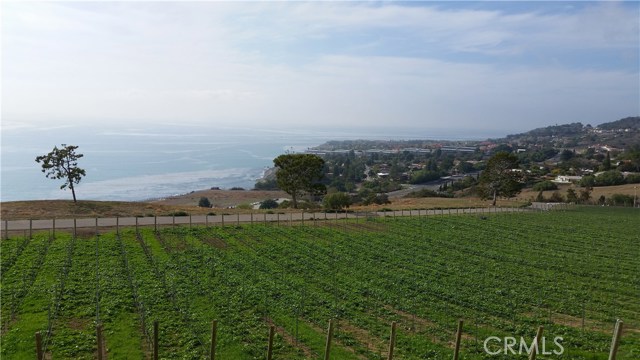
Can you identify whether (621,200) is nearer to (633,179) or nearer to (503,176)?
(503,176)

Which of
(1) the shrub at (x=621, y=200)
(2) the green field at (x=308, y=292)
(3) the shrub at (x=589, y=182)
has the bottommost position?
(1) the shrub at (x=621, y=200)

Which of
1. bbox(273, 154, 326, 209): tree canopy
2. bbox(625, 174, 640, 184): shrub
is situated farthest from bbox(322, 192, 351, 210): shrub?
bbox(625, 174, 640, 184): shrub

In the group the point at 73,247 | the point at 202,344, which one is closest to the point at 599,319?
the point at 202,344

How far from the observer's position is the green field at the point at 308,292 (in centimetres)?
1240

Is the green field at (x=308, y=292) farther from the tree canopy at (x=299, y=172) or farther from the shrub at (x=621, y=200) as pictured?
the shrub at (x=621, y=200)

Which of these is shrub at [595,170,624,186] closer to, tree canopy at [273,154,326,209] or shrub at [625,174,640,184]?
shrub at [625,174,640,184]

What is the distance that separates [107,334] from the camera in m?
12.9

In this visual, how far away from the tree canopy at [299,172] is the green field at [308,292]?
59.0ft

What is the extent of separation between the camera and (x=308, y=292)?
55.4 feet

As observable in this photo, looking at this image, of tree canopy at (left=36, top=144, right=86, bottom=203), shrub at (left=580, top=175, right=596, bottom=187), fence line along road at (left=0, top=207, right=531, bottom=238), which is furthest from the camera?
shrub at (left=580, top=175, right=596, bottom=187)

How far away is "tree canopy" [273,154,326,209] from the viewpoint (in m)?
47.2

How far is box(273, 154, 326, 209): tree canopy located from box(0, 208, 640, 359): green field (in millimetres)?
17994

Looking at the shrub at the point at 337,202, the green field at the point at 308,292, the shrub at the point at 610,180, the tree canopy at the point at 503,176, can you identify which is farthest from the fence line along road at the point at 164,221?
the shrub at the point at 610,180

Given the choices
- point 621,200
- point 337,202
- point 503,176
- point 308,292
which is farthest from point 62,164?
point 621,200
